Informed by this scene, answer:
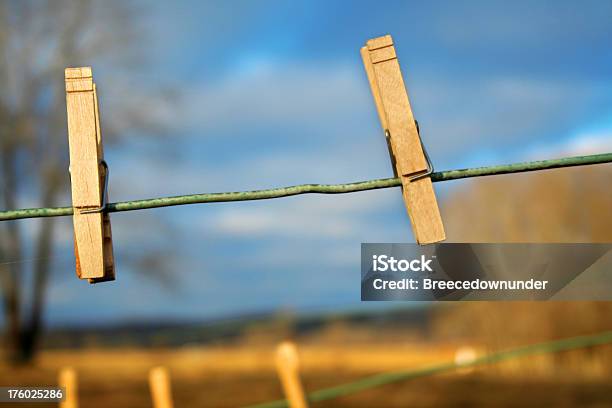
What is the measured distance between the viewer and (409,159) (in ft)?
5.65

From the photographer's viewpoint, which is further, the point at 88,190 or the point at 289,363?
the point at 289,363

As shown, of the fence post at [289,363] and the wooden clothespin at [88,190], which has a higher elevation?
the wooden clothespin at [88,190]

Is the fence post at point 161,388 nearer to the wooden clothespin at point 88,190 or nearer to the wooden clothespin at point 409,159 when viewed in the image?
the wooden clothespin at point 88,190

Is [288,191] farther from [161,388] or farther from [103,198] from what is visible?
[161,388]

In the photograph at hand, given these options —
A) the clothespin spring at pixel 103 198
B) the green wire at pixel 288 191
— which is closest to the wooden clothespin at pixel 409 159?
the green wire at pixel 288 191

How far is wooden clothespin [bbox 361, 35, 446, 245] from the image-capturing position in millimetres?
1719

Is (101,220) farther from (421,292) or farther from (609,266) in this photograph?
(609,266)

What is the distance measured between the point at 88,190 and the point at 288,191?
19.1 inches

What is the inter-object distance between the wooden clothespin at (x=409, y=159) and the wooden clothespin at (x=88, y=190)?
0.70 m

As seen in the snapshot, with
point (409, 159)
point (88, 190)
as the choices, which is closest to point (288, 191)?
point (409, 159)

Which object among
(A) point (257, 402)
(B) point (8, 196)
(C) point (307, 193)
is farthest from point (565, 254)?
(B) point (8, 196)

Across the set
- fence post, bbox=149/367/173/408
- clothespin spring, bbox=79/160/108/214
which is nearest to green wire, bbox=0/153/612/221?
clothespin spring, bbox=79/160/108/214

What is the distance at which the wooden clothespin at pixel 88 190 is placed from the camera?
1657 mm

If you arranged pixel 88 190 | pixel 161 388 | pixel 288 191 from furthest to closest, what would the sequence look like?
1. pixel 161 388
2. pixel 288 191
3. pixel 88 190
